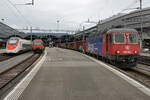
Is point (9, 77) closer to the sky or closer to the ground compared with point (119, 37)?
closer to the ground

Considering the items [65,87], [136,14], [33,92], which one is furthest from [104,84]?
[136,14]

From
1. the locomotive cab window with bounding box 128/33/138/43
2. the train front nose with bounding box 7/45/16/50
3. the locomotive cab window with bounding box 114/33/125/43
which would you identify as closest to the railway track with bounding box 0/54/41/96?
the locomotive cab window with bounding box 114/33/125/43

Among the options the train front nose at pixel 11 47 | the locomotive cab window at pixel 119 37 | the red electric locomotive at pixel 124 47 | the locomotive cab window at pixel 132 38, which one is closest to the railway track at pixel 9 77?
the red electric locomotive at pixel 124 47

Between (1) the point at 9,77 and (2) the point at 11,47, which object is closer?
(1) the point at 9,77

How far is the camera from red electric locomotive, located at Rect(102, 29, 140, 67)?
1423 centimetres

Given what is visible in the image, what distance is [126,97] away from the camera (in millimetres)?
6336

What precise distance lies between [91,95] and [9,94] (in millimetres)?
3062

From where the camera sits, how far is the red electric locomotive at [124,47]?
14.2 metres

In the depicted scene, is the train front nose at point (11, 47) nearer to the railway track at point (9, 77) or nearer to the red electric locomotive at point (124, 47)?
the railway track at point (9, 77)

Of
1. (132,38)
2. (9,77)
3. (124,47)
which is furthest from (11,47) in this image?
(132,38)

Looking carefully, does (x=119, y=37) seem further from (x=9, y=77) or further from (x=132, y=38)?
(x=9, y=77)

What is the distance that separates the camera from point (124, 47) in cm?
1453

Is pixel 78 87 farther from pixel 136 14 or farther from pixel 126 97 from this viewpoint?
pixel 136 14

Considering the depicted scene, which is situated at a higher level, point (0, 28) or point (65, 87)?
point (0, 28)
